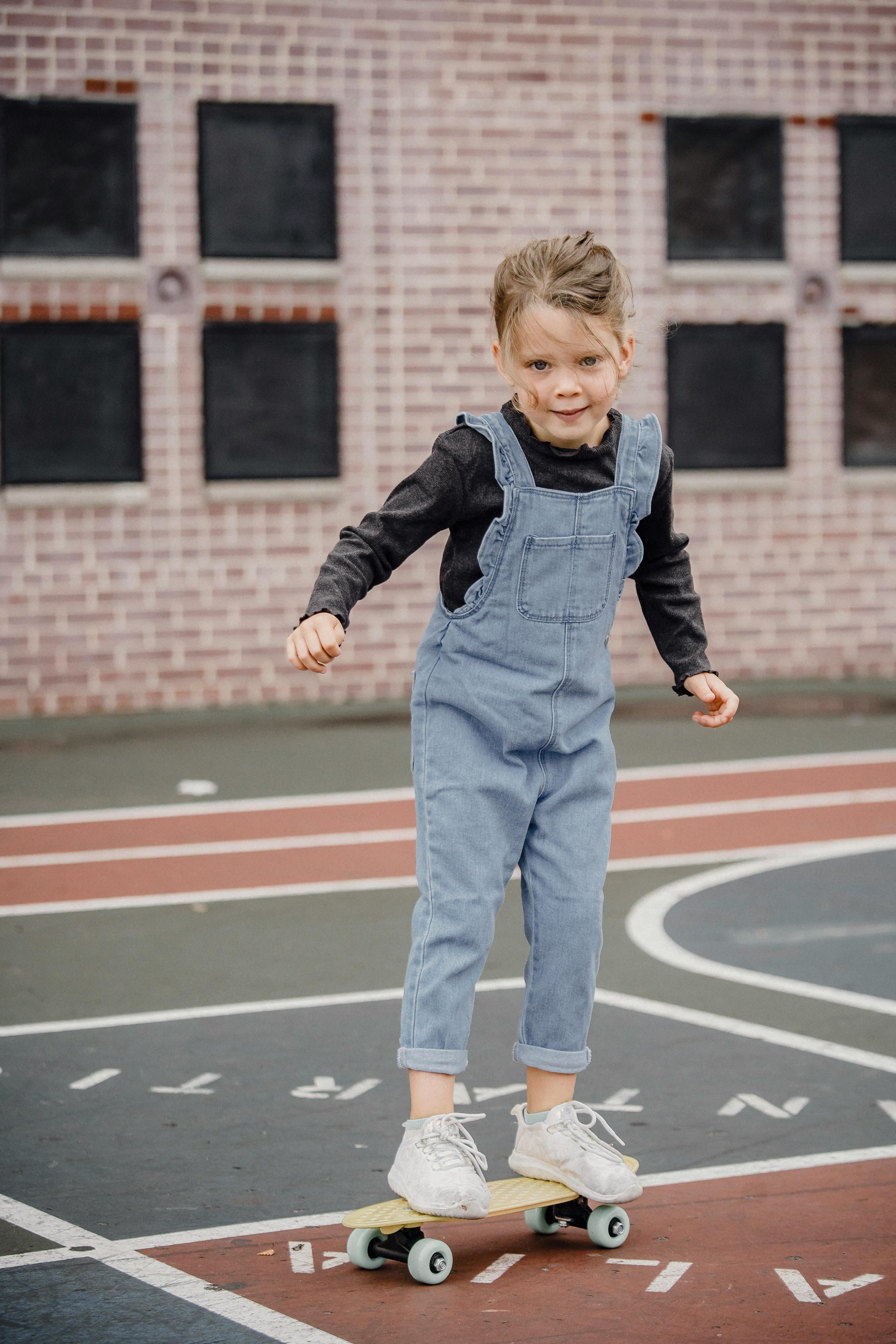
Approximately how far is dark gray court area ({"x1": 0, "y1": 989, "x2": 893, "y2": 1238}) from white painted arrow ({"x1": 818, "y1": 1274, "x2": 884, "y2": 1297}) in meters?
0.73

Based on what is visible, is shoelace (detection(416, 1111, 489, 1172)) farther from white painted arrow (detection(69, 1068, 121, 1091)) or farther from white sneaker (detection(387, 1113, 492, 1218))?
white painted arrow (detection(69, 1068, 121, 1091))

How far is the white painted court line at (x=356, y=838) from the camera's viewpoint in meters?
8.27

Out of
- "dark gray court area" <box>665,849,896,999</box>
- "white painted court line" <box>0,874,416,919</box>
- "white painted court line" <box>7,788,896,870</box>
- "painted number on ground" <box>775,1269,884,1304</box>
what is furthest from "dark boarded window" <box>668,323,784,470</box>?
"painted number on ground" <box>775,1269,884,1304</box>

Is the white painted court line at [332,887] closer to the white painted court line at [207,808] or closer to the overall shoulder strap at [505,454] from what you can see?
the white painted court line at [207,808]

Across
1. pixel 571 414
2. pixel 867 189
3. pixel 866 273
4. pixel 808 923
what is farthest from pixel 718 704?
pixel 867 189

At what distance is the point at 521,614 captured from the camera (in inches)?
141

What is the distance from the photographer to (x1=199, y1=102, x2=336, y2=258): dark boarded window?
14.2 metres

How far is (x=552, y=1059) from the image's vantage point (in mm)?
3721

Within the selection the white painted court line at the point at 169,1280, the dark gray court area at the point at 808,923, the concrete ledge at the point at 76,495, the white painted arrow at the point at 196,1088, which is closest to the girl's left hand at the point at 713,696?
the white painted court line at the point at 169,1280

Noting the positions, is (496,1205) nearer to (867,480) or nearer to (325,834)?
(325,834)

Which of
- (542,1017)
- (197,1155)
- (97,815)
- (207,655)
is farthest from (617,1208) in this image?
(207,655)

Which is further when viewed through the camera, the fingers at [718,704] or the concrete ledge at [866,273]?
the concrete ledge at [866,273]

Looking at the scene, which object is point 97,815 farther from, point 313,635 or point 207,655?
point 313,635

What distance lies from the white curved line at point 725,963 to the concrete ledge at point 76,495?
729 centimetres
